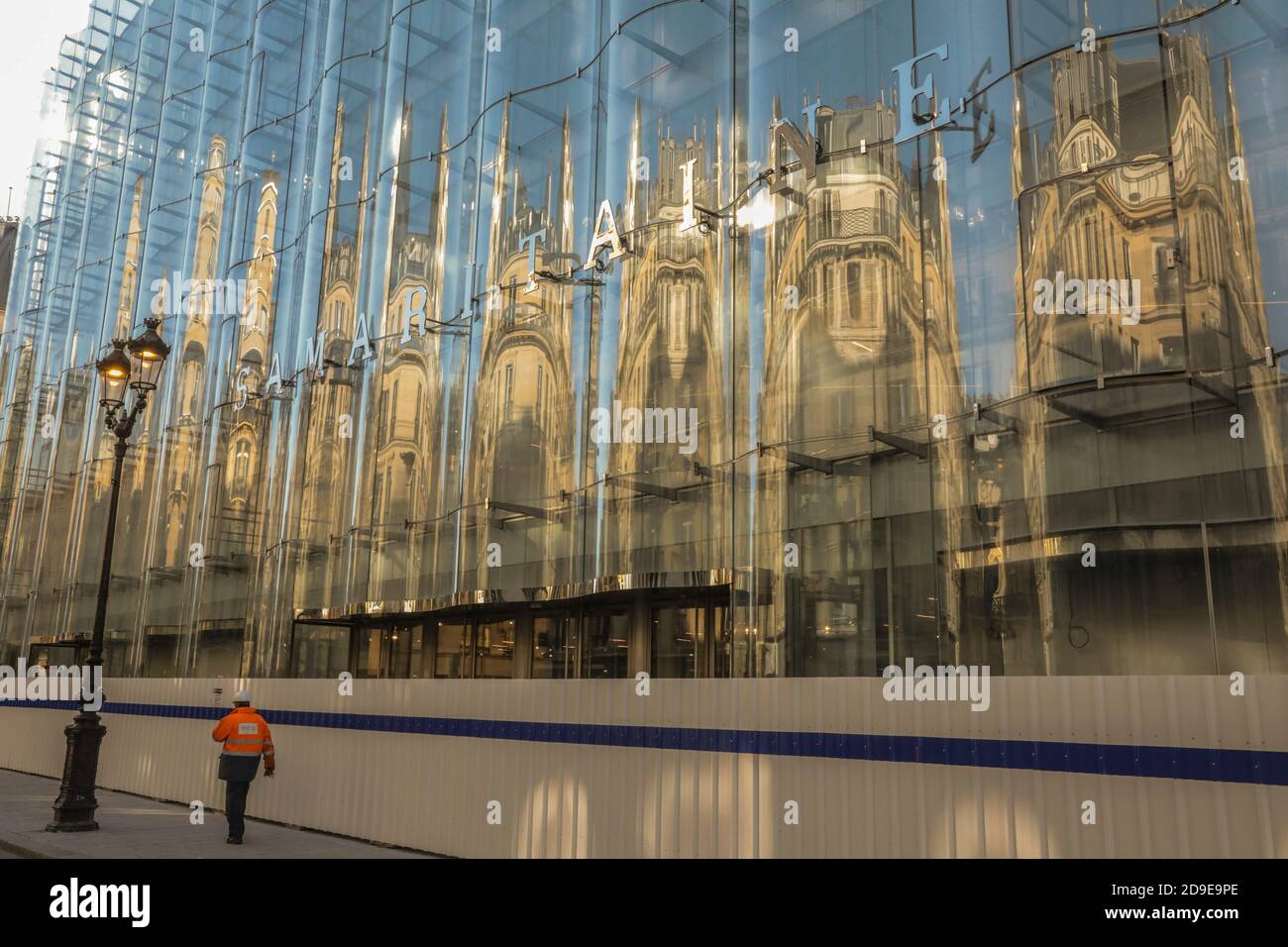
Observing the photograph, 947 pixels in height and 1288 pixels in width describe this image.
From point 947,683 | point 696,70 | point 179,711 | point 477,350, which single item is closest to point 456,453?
point 477,350

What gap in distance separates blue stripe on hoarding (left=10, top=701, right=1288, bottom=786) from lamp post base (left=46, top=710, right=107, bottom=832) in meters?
4.07

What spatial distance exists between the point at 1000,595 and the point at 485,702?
549cm

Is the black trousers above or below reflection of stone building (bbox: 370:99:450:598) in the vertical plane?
below

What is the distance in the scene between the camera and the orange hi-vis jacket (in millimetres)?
13172

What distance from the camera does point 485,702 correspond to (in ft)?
38.3

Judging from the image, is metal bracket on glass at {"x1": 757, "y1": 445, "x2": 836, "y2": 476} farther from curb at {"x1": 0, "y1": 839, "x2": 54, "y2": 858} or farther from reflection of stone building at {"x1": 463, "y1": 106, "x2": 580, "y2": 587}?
curb at {"x1": 0, "y1": 839, "x2": 54, "y2": 858}

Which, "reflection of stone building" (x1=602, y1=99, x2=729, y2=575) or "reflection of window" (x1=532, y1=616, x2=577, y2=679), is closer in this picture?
"reflection of stone building" (x1=602, y1=99, x2=729, y2=575)

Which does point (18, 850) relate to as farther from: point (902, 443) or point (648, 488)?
point (902, 443)

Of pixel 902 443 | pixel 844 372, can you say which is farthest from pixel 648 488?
pixel 902 443

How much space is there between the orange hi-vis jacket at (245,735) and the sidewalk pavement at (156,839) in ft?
3.24

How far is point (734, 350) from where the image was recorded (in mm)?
15242
